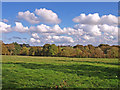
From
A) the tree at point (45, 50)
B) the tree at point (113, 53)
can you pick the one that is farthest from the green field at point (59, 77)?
the tree at point (45, 50)

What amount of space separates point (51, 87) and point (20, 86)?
280cm

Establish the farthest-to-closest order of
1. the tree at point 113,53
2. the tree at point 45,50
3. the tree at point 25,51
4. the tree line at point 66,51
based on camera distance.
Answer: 1. the tree at point 25,51
2. the tree at point 45,50
3. the tree line at point 66,51
4. the tree at point 113,53

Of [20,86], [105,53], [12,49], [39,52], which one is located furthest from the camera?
[12,49]

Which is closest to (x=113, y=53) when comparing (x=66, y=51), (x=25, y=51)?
(x=66, y=51)

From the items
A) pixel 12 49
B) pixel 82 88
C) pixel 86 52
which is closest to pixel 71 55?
pixel 86 52

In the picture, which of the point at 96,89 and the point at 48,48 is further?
the point at 48,48

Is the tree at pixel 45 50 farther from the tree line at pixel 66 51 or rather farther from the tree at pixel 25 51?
the tree at pixel 25 51

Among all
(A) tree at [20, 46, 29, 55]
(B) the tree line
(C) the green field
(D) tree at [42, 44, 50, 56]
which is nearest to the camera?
(C) the green field

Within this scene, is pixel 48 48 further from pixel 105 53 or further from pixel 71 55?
pixel 105 53

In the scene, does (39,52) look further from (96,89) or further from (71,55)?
(96,89)

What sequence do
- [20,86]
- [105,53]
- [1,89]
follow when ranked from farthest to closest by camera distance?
[105,53]
[20,86]
[1,89]

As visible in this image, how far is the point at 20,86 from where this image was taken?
10945mm

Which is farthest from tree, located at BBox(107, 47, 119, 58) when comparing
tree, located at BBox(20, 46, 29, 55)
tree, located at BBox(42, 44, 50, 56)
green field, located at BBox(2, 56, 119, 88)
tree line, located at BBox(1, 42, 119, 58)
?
green field, located at BBox(2, 56, 119, 88)

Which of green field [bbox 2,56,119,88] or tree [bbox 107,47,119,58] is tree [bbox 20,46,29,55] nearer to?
tree [bbox 107,47,119,58]
